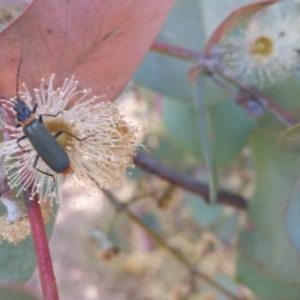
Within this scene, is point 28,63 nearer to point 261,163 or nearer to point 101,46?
point 101,46

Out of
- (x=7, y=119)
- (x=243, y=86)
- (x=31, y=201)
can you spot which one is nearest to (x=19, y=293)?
(x=31, y=201)

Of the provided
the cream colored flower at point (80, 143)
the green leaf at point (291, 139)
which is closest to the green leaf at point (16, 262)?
the cream colored flower at point (80, 143)

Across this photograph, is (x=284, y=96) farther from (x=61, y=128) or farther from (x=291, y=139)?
(x=61, y=128)

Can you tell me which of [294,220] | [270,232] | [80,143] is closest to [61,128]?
[80,143]

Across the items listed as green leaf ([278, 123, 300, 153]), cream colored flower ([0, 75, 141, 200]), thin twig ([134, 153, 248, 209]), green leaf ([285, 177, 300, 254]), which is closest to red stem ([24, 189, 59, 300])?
cream colored flower ([0, 75, 141, 200])

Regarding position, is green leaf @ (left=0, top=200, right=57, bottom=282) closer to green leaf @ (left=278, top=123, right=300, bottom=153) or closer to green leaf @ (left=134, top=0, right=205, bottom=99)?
green leaf @ (left=278, top=123, right=300, bottom=153)

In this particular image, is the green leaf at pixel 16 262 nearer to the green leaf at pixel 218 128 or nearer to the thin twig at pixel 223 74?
the thin twig at pixel 223 74

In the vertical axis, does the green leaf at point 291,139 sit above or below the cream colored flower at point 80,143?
above
